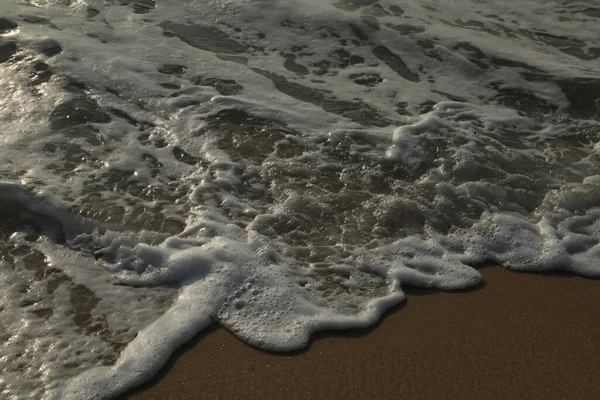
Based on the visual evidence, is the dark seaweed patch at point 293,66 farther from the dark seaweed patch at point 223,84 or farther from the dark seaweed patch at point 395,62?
the dark seaweed patch at point 395,62

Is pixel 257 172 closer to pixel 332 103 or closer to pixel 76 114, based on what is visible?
pixel 332 103

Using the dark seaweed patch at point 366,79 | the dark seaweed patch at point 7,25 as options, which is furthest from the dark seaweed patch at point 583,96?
the dark seaweed patch at point 7,25

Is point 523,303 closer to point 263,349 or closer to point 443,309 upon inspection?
point 443,309

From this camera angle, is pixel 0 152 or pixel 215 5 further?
pixel 215 5

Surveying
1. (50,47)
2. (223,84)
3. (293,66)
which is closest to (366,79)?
(293,66)

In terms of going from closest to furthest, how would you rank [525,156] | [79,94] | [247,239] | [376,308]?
[376,308], [247,239], [525,156], [79,94]

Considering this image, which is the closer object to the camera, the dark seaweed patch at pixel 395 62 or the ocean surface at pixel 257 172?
the ocean surface at pixel 257 172

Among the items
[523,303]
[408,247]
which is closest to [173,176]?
[408,247]
